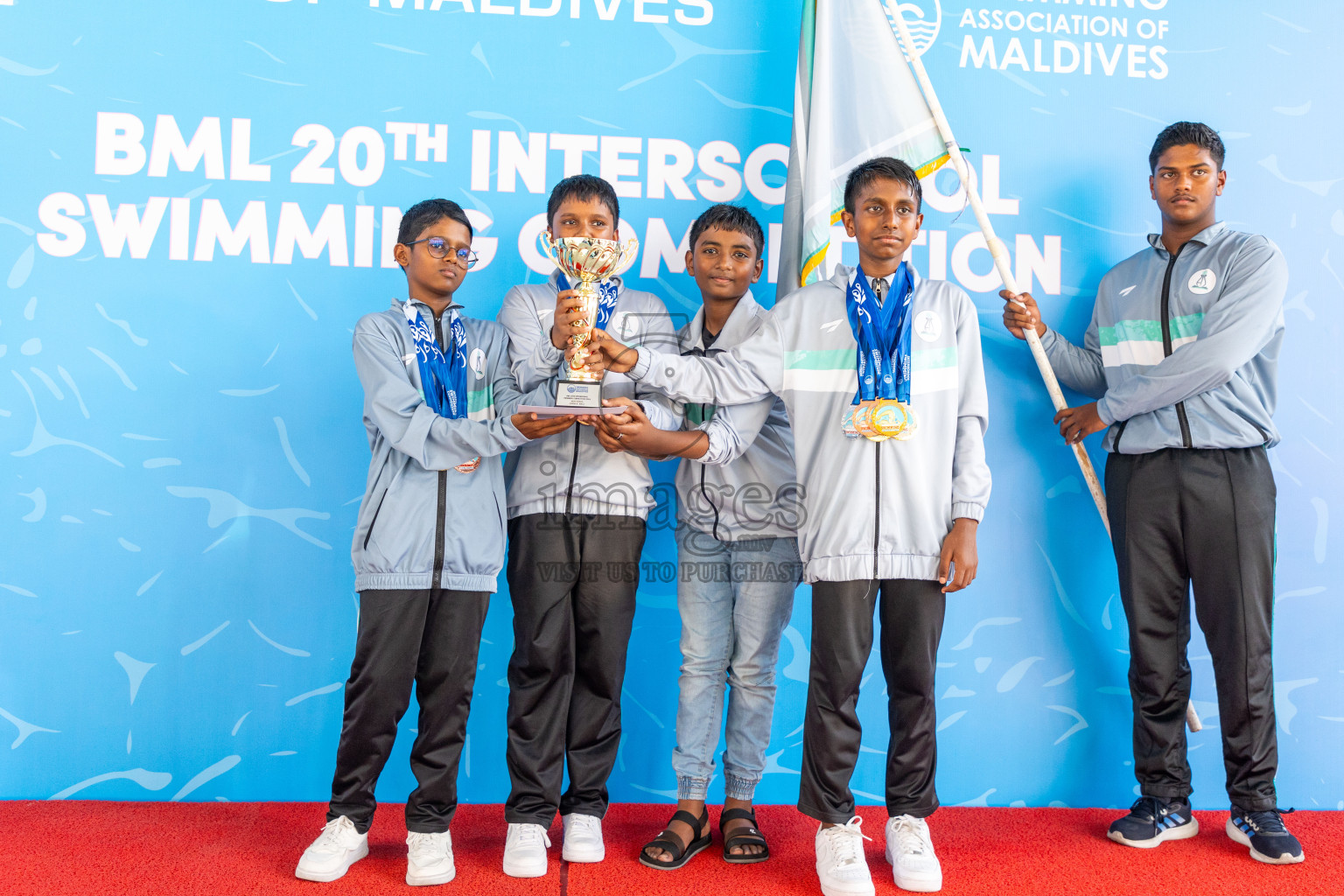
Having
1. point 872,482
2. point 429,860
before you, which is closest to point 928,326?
point 872,482

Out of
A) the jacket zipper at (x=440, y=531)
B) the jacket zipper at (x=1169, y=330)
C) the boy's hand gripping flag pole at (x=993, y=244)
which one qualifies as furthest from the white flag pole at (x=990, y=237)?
the jacket zipper at (x=440, y=531)

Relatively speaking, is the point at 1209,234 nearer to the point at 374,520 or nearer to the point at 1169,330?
the point at 1169,330

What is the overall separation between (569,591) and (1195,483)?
1.68 meters

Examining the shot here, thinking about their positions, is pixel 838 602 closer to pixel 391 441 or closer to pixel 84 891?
pixel 391 441

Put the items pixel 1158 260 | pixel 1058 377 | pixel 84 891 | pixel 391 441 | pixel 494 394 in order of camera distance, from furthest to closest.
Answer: pixel 1058 377 → pixel 1158 260 → pixel 494 394 → pixel 391 441 → pixel 84 891

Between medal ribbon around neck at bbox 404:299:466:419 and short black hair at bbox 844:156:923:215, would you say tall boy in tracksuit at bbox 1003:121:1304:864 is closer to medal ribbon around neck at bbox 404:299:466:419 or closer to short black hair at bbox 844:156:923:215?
short black hair at bbox 844:156:923:215

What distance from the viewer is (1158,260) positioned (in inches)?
97.3

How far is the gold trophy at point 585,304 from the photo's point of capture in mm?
2010

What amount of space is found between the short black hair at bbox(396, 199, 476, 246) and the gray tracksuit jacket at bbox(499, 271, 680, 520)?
0.83ft

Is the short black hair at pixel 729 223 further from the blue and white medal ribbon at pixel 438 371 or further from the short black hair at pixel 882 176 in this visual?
the blue and white medal ribbon at pixel 438 371

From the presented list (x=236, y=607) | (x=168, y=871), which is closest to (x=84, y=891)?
(x=168, y=871)

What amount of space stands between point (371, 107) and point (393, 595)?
153 cm

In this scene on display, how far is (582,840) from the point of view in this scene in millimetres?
2113

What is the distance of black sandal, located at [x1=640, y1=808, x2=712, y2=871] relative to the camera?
210cm
